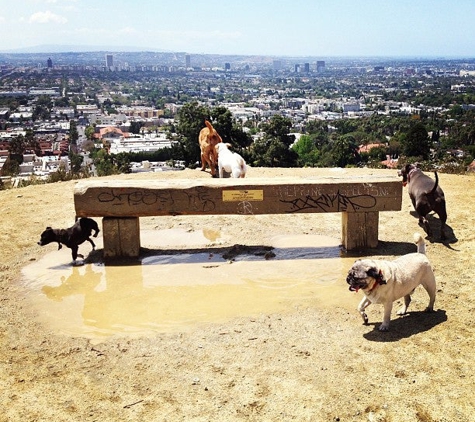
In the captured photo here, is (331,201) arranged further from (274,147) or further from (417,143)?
(417,143)

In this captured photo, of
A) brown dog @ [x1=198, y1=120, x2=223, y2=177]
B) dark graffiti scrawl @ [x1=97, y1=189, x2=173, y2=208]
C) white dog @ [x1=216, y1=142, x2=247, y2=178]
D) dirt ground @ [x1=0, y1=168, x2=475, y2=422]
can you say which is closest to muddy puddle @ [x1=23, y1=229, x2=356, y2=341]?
dirt ground @ [x1=0, y1=168, x2=475, y2=422]

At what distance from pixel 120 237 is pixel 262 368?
402 centimetres

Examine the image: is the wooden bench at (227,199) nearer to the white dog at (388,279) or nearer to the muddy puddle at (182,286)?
the muddy puddle at (182,286)

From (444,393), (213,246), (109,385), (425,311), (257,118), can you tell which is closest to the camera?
(444,393)

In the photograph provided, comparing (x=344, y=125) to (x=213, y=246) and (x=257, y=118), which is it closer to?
(x=257, y=118)

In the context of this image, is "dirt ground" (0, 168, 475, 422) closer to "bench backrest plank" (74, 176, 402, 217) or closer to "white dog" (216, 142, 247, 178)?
"bench backrest plank" (74, 176, 402, 217)

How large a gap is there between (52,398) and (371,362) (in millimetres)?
2928

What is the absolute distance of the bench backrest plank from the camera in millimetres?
8195

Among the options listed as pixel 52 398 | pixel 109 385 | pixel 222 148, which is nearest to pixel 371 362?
pixel 109 385

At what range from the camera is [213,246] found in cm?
906

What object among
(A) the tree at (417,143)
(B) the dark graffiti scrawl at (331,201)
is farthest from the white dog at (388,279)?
(A) the tree at (417,143)

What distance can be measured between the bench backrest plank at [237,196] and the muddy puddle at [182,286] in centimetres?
75

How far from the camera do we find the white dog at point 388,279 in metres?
5.49

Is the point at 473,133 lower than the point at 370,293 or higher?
lower
